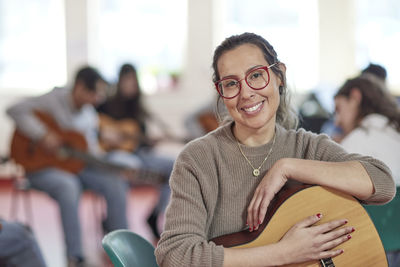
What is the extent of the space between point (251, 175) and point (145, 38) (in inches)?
220

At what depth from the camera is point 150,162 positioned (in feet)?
14.9

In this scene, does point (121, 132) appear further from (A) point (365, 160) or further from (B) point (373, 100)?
(A) point (365, 160)

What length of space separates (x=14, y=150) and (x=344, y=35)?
158 inches

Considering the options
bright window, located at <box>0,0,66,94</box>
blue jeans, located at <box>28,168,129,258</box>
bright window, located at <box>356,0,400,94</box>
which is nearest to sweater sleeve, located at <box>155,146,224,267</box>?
blue jeans, located at <box>28,168,129,258</box>

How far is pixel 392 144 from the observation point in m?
2.14

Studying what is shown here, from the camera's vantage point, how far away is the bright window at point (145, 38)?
268 inches

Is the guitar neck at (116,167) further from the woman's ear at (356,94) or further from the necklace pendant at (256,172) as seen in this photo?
the necklace pendant at (256,172)

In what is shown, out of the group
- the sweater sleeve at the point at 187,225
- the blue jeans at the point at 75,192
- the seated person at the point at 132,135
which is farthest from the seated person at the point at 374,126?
the seated person at the point at 132,135

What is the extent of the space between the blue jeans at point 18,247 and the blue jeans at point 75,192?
1090mm

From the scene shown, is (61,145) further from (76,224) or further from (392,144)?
(392,144)

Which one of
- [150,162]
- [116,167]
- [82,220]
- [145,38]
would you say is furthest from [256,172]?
[145,38]

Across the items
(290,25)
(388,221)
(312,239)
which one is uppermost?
(290,25)

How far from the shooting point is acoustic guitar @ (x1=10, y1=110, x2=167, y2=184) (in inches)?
148

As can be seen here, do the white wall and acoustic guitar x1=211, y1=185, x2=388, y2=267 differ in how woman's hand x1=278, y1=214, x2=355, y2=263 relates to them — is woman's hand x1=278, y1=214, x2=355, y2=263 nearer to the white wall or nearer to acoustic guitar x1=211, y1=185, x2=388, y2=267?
acoustic guitar x1=211, y1=185, x2=388, y2=267
